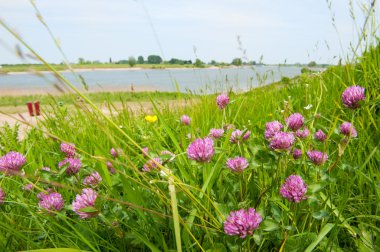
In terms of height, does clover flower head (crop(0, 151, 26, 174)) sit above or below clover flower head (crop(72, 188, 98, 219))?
above

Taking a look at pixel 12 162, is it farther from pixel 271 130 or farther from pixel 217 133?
pixel 271 130

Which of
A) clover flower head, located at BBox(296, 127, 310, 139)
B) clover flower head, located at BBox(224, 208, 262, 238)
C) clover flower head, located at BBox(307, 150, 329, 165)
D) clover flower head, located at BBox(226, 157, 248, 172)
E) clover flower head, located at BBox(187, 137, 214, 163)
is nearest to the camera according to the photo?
clover flower head, located at BBox(224, 208, 262, 238)

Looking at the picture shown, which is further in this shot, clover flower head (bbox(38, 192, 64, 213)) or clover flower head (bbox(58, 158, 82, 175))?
clover flower head (bbox(58, 158, 82, 175))

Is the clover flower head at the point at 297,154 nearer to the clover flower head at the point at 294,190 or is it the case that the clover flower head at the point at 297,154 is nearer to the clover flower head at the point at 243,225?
the clover flower head at the point at 294,190

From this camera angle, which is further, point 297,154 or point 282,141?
Answer: point 297,154

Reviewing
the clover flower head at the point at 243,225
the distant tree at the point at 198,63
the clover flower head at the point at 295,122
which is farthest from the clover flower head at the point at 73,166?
the distant tree at the point at 198,63

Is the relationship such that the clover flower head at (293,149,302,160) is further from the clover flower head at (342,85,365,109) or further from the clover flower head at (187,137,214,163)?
the clover flower head at (187,137,214,163)

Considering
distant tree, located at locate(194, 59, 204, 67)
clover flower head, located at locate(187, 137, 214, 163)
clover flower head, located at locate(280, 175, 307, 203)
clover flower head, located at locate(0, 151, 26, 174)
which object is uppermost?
distant tree, located at locate(194, 59, 204, 67)

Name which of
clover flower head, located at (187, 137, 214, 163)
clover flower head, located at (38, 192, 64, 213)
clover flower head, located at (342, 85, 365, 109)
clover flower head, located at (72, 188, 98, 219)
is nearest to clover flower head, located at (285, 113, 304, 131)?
clover flower head, located at (342, 85, 365, 109)

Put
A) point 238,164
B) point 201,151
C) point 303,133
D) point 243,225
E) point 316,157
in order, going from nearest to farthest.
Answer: point 243,225, point 201,151, point 238,164, point 316,157, point 303,133

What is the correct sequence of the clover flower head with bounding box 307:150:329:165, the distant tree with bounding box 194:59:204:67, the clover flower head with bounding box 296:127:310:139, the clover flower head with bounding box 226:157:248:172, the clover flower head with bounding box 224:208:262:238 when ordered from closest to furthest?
the clover flower head with bounding box 224:208:262:238 < the clover flower head with bounding box 226:157:248:172 < the clover flower head with bounding box 307:150:329:165 < the clover flower head with bounding box 296:127:310:139 < the distant tree with bounding box 194:59:204:67

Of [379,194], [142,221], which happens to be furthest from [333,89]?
[142,221]

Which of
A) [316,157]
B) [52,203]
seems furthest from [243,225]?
[52,203]

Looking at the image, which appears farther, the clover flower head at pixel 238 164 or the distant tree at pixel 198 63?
the distant tree at pixel 198 63
